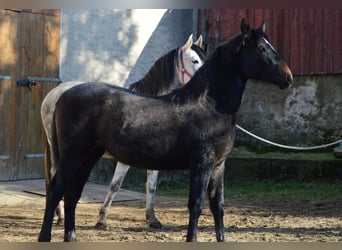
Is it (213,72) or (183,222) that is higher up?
(213,72)

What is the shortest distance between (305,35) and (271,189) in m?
3.02

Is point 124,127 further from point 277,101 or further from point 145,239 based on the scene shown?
point 277,101

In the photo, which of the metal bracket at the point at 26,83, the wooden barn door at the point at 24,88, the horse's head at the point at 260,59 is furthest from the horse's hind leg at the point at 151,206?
the metal bracket at the point at 26,83

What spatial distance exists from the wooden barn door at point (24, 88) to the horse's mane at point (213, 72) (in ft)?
16.9

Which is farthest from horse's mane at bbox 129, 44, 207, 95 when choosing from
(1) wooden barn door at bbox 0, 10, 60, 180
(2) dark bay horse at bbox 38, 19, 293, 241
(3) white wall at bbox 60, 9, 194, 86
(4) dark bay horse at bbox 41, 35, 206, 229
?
(3) white wall at bbox 60, 9, 194, 86

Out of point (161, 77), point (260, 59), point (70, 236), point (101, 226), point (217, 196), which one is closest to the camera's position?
point (260, 59)

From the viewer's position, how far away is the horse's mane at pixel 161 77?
6.14m

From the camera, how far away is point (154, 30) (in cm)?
1105

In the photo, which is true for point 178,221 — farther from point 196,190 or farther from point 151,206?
point 196,190

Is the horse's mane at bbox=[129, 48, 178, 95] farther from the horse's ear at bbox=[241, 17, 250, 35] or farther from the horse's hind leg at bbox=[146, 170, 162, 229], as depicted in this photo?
the horse's ear at bbox=[241, 17, 250, 35]

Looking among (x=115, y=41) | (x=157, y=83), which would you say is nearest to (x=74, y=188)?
(x=157, y=83)

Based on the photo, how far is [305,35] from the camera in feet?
34.8

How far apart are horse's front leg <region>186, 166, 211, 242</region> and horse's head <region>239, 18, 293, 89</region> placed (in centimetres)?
83

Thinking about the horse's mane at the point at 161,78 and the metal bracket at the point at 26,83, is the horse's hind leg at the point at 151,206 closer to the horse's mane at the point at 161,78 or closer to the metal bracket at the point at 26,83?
the horse's mane at the point at 161,78
